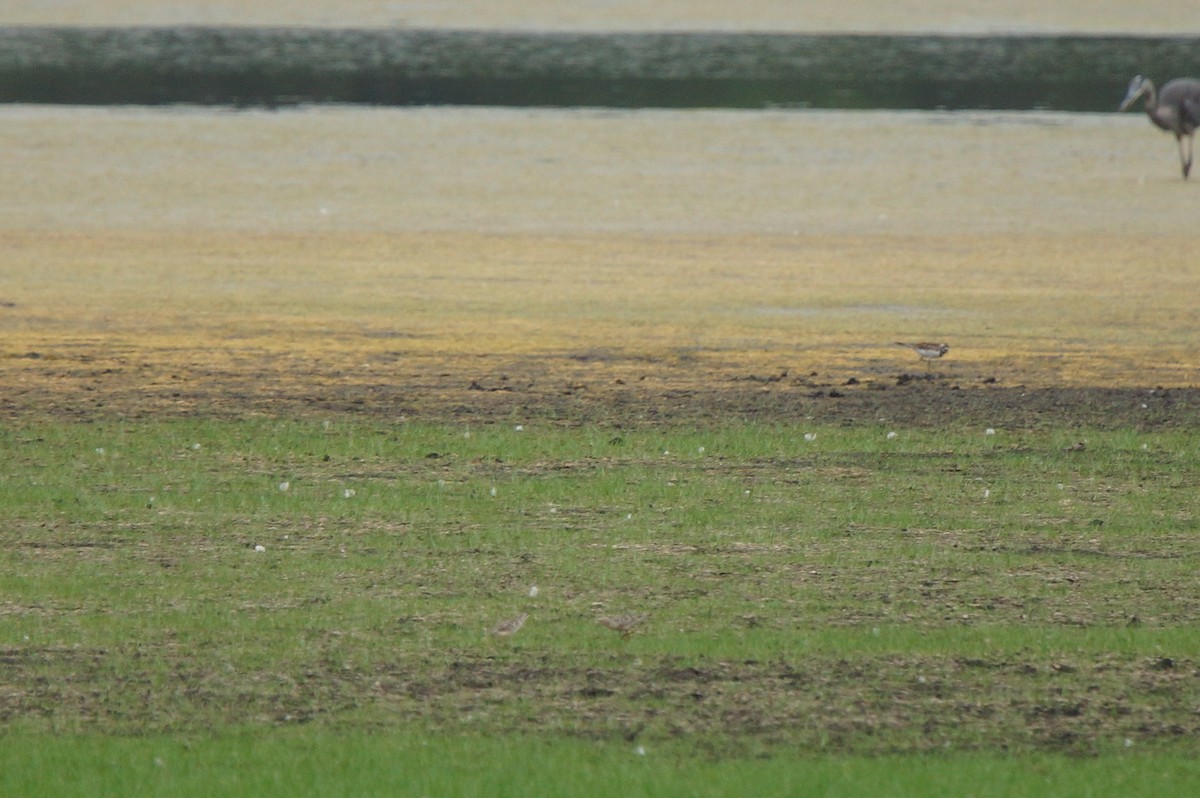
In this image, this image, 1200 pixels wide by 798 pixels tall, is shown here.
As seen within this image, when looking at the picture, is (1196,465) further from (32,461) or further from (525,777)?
(32,461)

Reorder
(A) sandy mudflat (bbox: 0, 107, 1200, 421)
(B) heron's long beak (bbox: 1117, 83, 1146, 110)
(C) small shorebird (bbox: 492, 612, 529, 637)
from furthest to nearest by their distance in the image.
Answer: (B) heron's long beak (bbox: 1117, 83, 1146, 110)
(A) sandy mudflat (bbox: 0, 107, 1200, 421)
(C) small shorebird (bbox: 492, 612, 529, 637)

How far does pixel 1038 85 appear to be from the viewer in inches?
1491

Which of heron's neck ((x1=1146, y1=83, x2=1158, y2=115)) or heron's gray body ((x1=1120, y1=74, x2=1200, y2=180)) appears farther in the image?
heron's neck ((x1=1146, y1=83, x2=1158, y2=115))

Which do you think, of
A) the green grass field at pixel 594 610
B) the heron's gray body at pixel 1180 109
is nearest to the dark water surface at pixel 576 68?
the heron's gray body at pixel 1180 109

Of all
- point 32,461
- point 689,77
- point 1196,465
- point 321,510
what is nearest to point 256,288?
point 32,461

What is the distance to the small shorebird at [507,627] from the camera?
7961mm

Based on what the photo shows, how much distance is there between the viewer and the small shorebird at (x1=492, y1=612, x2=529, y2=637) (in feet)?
26.1

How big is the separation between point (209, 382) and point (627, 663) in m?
6.92

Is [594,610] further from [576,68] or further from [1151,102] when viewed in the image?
[576,68]

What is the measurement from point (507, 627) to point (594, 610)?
0.49 meters

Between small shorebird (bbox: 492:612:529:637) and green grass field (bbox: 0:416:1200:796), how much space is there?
0.17 ft

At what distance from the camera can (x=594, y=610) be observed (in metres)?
8.32

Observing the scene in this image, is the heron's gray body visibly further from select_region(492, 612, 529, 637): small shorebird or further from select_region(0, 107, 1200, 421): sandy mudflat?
select_region(492, 612, 529, 637): small shorebird

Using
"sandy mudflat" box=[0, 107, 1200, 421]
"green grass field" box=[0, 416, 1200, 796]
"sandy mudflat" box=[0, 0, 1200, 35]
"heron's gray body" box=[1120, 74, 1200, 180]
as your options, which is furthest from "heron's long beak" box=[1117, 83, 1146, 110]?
"sandy mudflat" box=[0, 0, 1200, 35]
